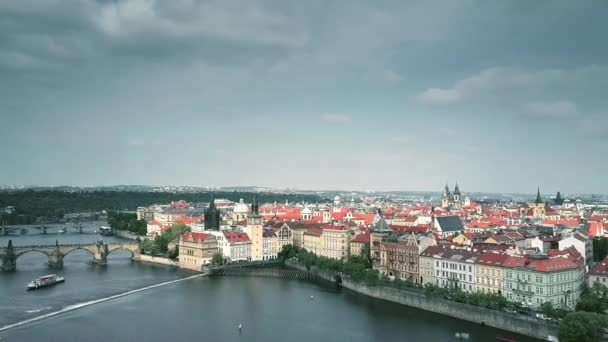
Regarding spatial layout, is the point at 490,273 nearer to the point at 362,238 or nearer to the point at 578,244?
the point at 578,244

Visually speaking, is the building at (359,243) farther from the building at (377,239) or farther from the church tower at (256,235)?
the church tower at (256,235)

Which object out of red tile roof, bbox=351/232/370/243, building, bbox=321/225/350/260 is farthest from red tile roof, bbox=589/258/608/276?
building, bbox=321/225/350/260

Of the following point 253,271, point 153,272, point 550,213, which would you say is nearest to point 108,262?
point 153,272

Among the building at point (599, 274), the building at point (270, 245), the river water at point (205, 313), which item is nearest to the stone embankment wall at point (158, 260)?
the river water at point (205, 313)

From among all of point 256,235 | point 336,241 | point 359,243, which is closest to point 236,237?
point 256,235

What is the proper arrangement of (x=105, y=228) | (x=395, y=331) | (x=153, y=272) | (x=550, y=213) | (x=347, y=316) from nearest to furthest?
(x=395, y=331) → (x=347, y=316) → (x=153, y=272) → (x=550, y=213) → (x=105, y=228)

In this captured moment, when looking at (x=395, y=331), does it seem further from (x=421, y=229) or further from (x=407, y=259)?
(x=421, y=229)

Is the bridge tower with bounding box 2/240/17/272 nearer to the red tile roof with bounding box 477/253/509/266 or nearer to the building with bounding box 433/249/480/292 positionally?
the building with bounding box 433/249/480/292
